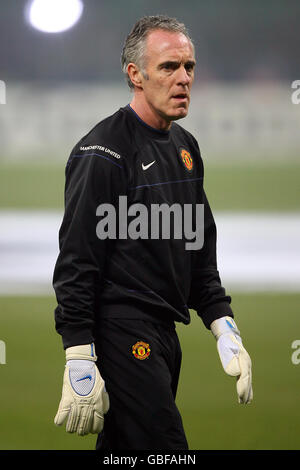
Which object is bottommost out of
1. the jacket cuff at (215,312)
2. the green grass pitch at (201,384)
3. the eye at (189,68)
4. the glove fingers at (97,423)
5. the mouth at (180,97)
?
the green grass pitch at (201,384)

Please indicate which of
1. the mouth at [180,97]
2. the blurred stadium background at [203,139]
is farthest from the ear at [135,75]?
the blurred stadium background at [203,139]

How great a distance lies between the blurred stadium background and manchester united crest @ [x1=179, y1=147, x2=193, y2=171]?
2228 mm

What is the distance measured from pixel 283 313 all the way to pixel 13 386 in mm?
2004

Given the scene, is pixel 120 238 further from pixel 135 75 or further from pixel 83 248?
pixel 135 75

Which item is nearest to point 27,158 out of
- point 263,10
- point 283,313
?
point 263,10

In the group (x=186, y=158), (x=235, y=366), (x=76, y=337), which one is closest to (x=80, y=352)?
(x=76, y=337)

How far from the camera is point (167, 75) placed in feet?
6.15

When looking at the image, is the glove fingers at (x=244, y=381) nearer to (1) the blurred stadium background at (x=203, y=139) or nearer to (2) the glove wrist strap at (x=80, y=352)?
(2) the glove wrist strap at (x=80, y=352)

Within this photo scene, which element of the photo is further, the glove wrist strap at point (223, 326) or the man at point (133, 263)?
the glove wrist strap at point (223, 326)

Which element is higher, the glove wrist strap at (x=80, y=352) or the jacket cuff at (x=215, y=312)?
the jacket cuff at (x=215, y=312)

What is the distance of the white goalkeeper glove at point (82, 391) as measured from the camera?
5.65ft

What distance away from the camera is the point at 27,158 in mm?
8297

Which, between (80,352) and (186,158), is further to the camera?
(186,158)

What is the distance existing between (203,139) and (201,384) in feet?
16.4
